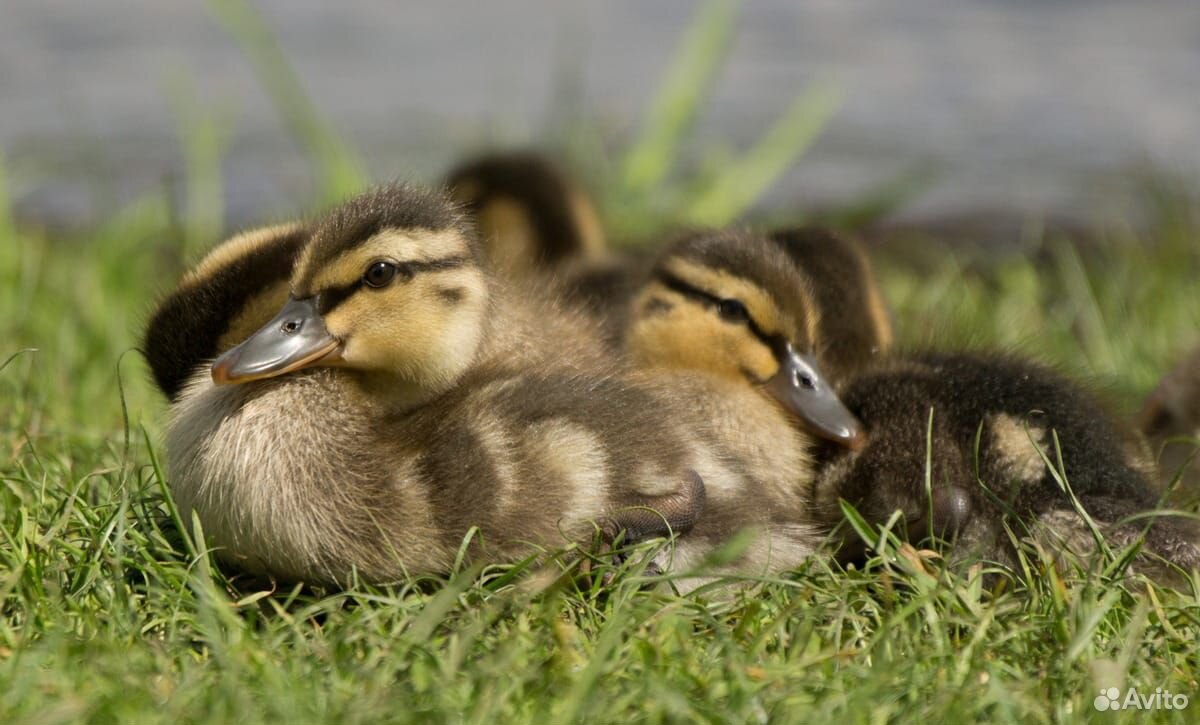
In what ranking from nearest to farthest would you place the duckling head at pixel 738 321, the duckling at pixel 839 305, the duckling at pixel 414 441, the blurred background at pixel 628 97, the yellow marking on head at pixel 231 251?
the duckling at pixel 414 441
the yellow marking on head at pixel 231 251
the duckling head at pixel 738 321
the duckling at pixel 839 305
the blurred background at pixel 628 97

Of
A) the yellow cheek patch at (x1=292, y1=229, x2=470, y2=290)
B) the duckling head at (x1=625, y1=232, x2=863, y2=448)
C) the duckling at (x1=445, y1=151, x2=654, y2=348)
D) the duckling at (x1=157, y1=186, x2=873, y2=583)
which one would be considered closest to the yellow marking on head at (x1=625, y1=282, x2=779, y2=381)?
the duckling head at (x1=625, y1=232, x2=863, y2=448)

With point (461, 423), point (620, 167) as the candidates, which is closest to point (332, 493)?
point (461, 423)

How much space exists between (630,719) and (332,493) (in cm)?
80

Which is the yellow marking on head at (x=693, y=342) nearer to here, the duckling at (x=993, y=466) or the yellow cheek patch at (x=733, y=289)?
the yellow cheek patch at (x=733, y=289)

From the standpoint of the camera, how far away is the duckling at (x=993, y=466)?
297 centimetres

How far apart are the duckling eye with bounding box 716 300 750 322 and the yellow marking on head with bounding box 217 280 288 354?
0.95 m

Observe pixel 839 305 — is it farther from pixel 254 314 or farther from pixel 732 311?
pixel 254 314

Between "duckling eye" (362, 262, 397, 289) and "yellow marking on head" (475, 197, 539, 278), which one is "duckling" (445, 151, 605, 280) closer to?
"yellow marking on head" (475, 197, 539, 278)

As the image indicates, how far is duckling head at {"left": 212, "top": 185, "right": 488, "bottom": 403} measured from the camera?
2.90 m

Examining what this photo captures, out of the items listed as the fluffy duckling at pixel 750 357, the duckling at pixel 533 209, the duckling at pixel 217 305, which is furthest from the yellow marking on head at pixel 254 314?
the duckling at pixel 533 209

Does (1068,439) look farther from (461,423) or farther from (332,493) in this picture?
(332,493)

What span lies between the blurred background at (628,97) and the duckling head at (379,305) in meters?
3.16

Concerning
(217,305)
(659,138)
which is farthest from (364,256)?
(659,138)
